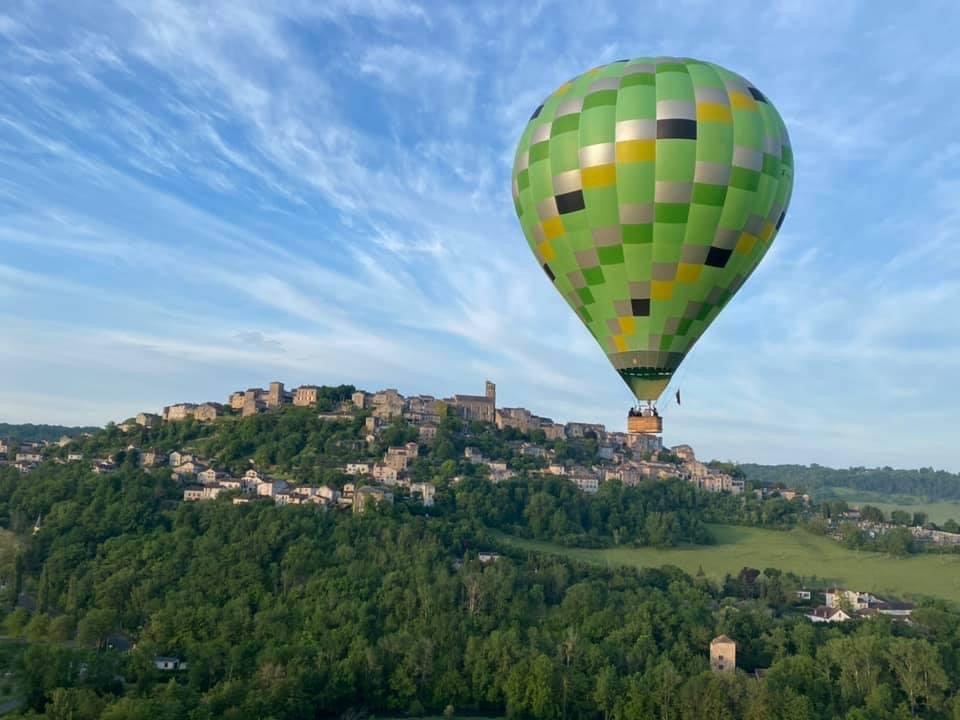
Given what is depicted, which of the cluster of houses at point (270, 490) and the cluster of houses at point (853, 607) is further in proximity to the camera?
the cluster of houses at point (270, 490)

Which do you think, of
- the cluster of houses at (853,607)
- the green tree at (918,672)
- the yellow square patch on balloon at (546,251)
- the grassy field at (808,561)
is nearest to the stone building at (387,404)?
the grassy field at (808,561)

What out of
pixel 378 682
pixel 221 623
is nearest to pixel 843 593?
pixel 378 682

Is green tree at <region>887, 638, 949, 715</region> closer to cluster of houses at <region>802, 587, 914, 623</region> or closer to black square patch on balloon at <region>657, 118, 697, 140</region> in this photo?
cluster of houses at <region>802, 587, 914, 623</region>

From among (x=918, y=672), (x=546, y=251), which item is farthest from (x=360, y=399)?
(x=546, y=251)

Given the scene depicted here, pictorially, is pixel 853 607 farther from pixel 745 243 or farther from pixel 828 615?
pixel 745 243

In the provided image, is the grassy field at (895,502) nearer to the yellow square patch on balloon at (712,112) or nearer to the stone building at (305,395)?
the stone building at (305,395)

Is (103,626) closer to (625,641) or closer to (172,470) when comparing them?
(625,641)
